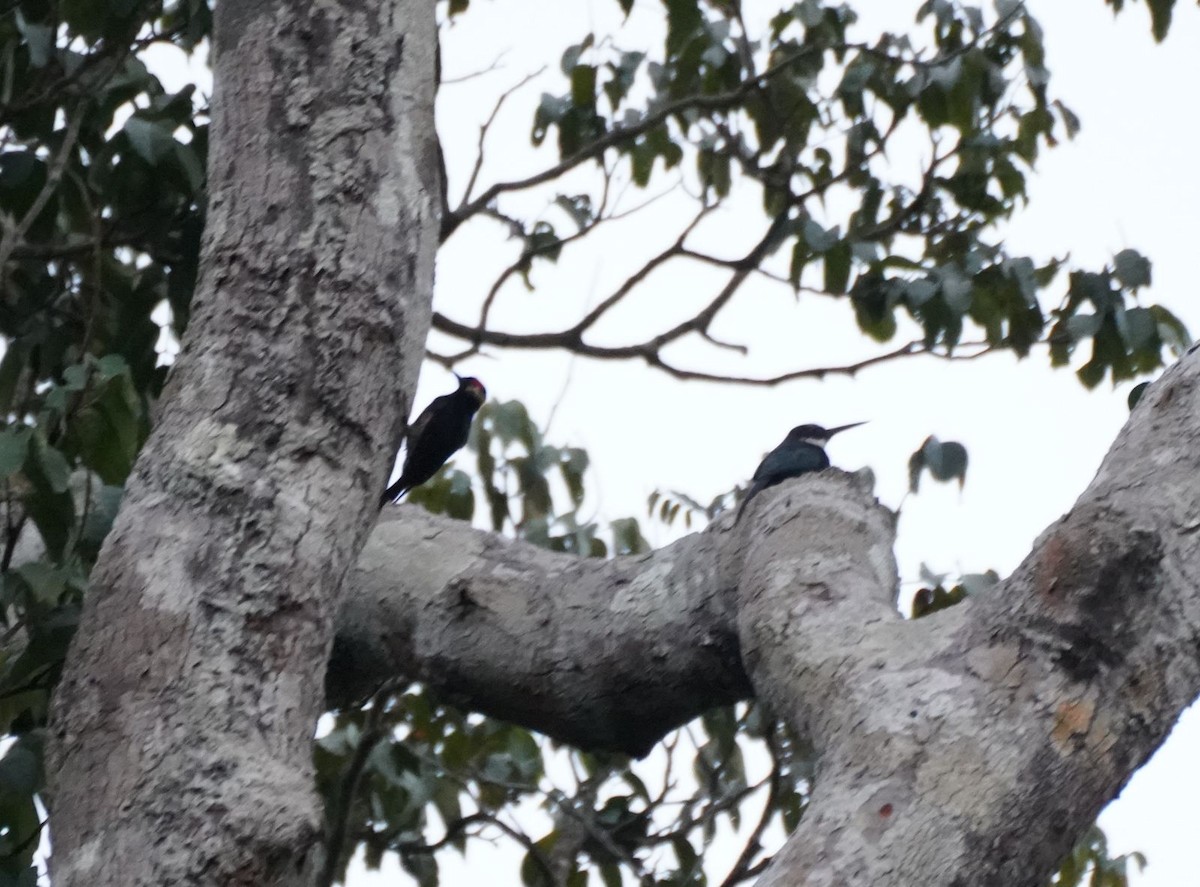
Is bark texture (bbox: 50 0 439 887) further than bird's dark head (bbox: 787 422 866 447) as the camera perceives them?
No

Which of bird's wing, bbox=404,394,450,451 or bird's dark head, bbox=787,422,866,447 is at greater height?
bird's wing, bbox=404,394,450,451

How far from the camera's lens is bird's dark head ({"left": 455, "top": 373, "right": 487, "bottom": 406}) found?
4512 millimetres

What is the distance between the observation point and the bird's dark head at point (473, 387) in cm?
451

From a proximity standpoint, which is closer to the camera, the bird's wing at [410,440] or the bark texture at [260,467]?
the bark texture at [260,467]

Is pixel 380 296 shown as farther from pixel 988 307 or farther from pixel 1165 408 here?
pixel 988 307

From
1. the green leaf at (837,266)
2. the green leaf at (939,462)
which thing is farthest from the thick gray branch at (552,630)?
the green leaf at (837,266)

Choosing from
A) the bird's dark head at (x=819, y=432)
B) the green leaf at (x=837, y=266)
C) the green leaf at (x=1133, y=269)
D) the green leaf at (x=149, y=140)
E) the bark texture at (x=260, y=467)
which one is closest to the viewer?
the bark texture at (x=260, y=467)

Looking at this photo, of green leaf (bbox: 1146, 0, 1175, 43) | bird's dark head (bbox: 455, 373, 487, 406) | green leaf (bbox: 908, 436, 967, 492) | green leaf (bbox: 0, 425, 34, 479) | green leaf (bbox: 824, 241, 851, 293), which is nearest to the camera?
green leaf (bbox: 0, 425, 34, 479)

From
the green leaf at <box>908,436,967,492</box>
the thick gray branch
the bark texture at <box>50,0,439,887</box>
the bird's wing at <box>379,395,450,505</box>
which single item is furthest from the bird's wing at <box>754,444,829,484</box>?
the bird's wing at <box>379,395,450,505</box>

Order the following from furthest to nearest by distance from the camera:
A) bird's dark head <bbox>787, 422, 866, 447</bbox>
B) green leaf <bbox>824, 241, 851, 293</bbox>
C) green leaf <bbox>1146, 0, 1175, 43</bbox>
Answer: bird's dark head <bbox>787, 422, 866, 447</bbox>, green leaf <bbox>824, 241, 851, 293</bbox>, green leaf <bbox>1146, 0, 1175, 43</bbox>

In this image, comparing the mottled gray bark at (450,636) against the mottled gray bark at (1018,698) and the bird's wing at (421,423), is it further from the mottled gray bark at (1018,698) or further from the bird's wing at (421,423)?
the bird's wing at (421,423)

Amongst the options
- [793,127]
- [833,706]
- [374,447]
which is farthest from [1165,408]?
[793,127]

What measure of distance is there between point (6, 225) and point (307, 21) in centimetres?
89

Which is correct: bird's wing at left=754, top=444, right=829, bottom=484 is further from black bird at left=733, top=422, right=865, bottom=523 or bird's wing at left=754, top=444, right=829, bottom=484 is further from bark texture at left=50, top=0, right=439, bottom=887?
bark texture at left=50, top=0, right=439, bottom=887
